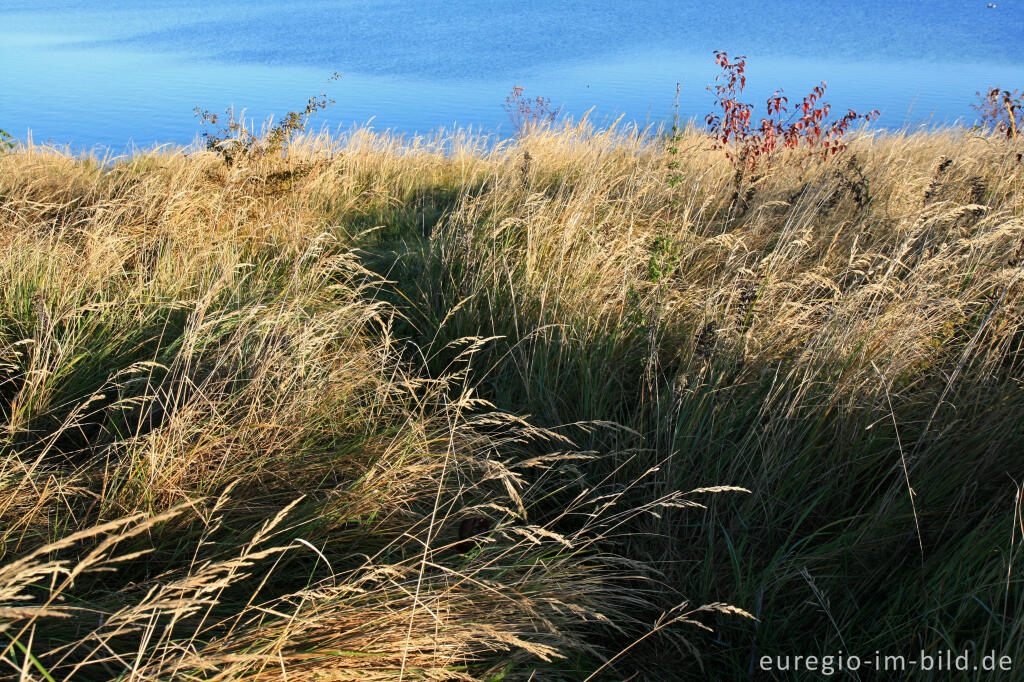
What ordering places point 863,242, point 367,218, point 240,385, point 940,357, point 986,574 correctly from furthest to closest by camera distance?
point 367,218, point 863,242, point 940,357, point 240,385, point 986,574

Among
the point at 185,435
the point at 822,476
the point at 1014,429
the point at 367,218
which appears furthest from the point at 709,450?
the point at 367,218

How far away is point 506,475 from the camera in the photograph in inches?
86.2

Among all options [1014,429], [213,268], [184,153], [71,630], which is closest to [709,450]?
[1014,429]

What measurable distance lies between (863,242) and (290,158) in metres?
4.17

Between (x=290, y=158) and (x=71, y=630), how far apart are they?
473cm

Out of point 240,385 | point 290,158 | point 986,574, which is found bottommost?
point 986,574

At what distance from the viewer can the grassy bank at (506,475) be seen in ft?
5.28

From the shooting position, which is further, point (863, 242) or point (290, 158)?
point (290, 158)

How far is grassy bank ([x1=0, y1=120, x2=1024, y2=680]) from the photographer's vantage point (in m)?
1.61

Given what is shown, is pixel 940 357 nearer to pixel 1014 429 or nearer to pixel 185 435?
pixel 1014 429

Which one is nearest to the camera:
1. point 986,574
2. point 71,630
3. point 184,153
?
point 71,630

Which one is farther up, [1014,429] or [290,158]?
[290,158]

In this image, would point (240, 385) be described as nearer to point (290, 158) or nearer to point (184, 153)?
point (290, 158)

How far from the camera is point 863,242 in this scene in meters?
4.20
